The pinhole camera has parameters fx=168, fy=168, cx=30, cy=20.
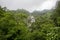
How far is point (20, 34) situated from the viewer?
18797mm

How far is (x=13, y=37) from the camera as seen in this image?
1838cm

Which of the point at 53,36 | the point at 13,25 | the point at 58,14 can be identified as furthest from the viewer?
the point at 58,14

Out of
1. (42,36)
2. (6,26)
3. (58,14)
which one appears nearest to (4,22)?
(6,26)

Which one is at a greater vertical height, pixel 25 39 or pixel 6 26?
pixel 6 26

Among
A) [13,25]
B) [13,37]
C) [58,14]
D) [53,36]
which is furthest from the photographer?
[58,14]

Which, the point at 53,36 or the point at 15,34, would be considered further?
the point at 15,34

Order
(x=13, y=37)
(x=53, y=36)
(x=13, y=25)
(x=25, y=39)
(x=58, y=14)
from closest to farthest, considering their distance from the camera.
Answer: (x=53, y=36)
(x=25, y=39)
(x=13, y=37)
(x=13, y=25)
(x=58, y=14)

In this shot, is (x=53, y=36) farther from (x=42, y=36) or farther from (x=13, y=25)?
(x=13, y=25)

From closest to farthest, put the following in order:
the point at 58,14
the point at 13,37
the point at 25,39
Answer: the point at 25,39 < the point at 13,37 < the point at 58,14

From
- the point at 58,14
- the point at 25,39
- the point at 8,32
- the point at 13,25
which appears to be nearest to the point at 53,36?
the point at 25,39

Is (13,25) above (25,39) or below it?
above

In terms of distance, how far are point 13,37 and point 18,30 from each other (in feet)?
3.81

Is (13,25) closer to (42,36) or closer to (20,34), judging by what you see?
(20,34)

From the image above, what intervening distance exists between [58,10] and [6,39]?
37.4 feet
